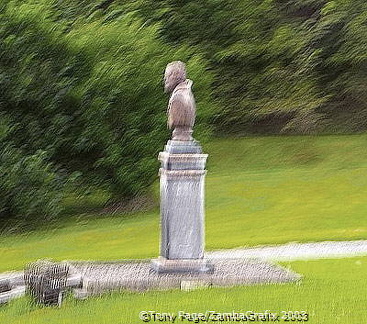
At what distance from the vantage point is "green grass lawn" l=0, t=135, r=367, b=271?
62.5 feet

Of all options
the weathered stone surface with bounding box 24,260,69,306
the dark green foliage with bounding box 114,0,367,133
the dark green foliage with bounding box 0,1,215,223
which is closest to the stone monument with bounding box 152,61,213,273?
the weathered stone surface with bounding box 24,260,69,306

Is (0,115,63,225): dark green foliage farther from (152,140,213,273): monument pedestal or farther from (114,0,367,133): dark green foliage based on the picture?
(114,0,367,133): dark green foliage

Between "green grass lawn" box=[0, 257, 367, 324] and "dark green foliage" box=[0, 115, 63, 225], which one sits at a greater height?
"dark green foliage" box=[0, 115, 63, 225]

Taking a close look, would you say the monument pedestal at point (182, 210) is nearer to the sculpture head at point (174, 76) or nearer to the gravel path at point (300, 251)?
the sculpture head at point (174, 76)

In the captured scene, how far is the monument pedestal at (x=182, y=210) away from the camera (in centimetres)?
1203

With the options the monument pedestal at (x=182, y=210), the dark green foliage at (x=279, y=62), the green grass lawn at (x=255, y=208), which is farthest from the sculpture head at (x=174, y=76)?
the dark green foliage at (x=279, y=62)

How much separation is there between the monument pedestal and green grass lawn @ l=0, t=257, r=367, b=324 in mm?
818

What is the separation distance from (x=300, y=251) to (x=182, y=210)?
5483mm

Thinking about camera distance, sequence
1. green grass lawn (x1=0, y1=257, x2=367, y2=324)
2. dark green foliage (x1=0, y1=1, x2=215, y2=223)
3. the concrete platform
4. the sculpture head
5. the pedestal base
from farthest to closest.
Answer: dark green foliage (x1=0, y1=1, x2=215, y2=223) < the sculpture head < the pedestal base < the concrete platform < green grass lawn (x1=0, y1=257, x2=367, y2=324)

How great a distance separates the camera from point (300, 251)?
1691 cm

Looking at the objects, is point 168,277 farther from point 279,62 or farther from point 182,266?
point 279,62

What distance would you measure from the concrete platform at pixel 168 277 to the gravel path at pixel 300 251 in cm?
298

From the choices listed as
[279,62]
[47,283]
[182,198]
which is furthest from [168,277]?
[279,62]

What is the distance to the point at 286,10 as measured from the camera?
131 ft
